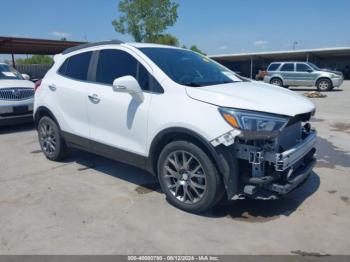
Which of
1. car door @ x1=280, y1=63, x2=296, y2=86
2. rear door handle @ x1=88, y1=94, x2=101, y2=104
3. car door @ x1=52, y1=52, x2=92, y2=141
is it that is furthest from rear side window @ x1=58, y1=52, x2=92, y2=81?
car door @ x1=280, y1=63, x2=296, y2=86

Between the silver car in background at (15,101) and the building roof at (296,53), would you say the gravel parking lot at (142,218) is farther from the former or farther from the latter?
the building roof at (296,53)

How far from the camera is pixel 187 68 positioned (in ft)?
14.3

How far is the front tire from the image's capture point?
352 centimetres

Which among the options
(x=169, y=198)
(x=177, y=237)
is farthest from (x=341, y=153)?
(x=177, y=237)

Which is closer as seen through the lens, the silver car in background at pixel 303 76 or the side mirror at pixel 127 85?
the side mirror at pixel 127 85

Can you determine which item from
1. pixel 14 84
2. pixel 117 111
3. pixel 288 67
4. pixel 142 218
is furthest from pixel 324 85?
pixel 142 218

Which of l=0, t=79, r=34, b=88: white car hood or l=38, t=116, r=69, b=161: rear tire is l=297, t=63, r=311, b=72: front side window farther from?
l=38, t=116, r=69, b=161: rear tire

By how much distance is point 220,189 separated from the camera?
3.55 m

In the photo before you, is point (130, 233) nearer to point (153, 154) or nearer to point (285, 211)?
point (153, 154)

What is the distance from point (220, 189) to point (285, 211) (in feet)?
2.87

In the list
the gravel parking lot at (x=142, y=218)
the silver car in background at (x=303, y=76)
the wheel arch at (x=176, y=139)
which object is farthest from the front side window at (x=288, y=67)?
the wheel arch at (x=176, y=139)

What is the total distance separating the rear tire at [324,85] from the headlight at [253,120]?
19461 millimetres

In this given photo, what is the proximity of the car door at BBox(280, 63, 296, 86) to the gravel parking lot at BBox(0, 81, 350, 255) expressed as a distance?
1752 centimetres

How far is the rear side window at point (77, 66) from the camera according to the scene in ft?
16.3
